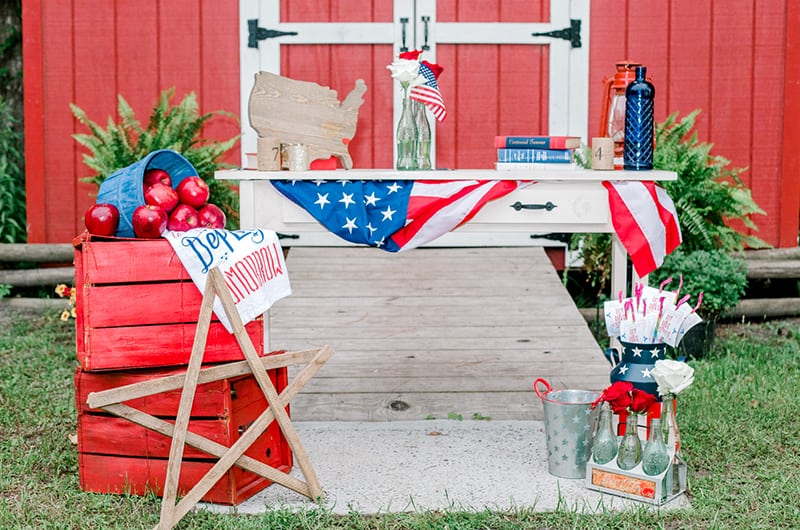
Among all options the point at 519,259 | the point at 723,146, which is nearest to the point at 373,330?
the point at 519,259

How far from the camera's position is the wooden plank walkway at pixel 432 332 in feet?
14.6

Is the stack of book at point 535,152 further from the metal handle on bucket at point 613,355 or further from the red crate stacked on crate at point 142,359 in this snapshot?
the red crate stacked on crate at point 142,359

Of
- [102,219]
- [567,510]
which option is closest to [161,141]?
[102,219]

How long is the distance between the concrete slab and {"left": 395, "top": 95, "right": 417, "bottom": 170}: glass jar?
1.09 metres

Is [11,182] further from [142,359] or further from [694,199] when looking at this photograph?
[694,199]

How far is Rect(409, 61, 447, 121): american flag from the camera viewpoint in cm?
391

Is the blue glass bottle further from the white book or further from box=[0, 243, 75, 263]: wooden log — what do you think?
box=[0, 243, 75, 263]: wooden log

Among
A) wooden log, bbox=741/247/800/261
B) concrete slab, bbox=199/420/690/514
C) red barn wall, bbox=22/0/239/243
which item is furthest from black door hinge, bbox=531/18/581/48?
concrete slab, bbox=199/420/690/514

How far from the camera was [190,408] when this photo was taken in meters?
3.04

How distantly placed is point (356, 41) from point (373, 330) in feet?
6.38

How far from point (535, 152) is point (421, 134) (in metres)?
0.46

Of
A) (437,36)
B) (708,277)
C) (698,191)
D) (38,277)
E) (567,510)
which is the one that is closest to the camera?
(567,510)

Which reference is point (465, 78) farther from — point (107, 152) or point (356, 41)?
point (107, 152)

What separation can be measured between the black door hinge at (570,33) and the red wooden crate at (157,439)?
142 inches
